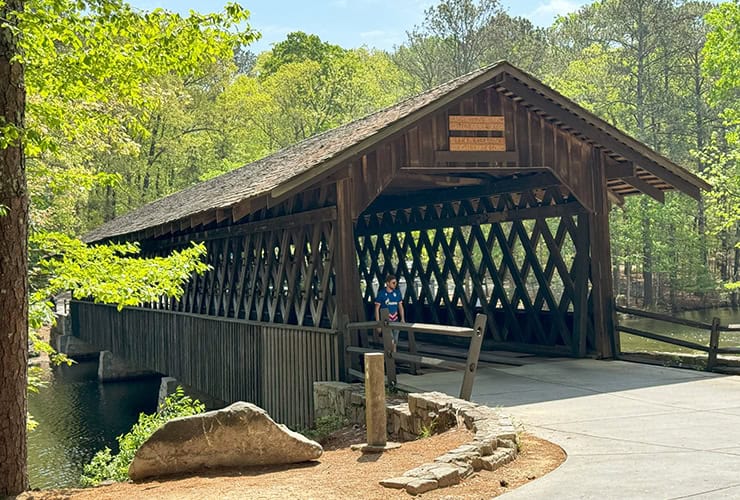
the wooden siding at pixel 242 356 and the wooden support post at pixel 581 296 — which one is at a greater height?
the wooden support post at pixel 581 296

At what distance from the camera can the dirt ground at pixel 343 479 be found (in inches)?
235

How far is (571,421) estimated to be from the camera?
820 centimetres

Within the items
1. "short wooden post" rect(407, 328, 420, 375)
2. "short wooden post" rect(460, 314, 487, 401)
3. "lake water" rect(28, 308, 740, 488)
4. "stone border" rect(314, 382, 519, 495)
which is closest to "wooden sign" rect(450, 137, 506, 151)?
"short wooden post" rect(407, 328, 420, 375)

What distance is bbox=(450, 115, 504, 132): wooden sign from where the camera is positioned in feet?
40.1

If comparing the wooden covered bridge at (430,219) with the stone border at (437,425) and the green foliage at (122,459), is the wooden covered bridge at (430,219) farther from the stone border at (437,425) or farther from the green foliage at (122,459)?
the green foliage at (122,459)

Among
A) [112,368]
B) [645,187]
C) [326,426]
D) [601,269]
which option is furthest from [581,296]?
[112,368]

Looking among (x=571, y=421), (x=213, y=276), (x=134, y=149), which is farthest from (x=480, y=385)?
(x=134, y=149)

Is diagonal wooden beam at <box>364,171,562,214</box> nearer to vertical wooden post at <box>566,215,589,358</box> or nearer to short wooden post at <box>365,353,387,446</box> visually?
vertical wooden post at <box>566,215,589,358</box>

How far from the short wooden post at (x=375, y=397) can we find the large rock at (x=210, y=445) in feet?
3.08

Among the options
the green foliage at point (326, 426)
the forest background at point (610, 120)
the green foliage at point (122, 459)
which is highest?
the forest background at point (610, 120)

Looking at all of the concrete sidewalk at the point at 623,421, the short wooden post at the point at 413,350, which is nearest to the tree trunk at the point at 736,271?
the concrete sidewalk at the point at 623,421

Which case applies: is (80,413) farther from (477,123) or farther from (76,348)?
(477,123)

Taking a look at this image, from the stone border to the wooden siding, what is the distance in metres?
0.71

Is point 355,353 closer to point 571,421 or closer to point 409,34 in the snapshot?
point 571,421
